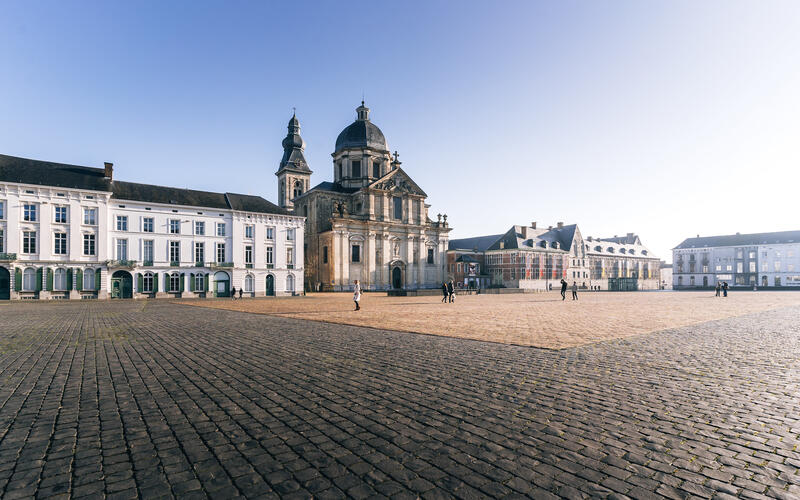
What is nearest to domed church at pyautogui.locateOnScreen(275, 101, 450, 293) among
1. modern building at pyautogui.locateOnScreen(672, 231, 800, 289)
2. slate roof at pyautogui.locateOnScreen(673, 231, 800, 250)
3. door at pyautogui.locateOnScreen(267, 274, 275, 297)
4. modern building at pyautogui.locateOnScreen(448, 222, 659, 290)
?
door at pyautogui.locateOnScreen(267, 274, 275, 297)

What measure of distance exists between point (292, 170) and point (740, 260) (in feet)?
316

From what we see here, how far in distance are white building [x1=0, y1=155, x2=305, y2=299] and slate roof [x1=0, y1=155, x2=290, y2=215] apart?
3.1 inches

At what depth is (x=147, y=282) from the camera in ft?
132

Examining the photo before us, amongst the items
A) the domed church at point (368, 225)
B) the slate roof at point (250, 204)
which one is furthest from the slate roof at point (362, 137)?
the slate roof at point (250, 204)

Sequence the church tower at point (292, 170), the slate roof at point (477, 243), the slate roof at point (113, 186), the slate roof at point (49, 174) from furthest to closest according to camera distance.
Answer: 1. the slate roof at point (477, 243)
2. the church tower at point (292, 170)
3. the slate roof at point (113, 186)
4. the slate roof at point (49, 174)

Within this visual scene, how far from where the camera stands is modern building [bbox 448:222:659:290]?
7338 cm

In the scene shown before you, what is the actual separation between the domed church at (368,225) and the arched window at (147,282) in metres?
21.4

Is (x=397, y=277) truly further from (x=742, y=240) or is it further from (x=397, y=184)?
(x=742, y=240)

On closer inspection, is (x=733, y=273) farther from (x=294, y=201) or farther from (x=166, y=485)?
(x=166, y=485)

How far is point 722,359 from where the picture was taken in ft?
28.0

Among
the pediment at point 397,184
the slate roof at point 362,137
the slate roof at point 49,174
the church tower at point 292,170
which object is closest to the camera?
the slate roof at point 49,174

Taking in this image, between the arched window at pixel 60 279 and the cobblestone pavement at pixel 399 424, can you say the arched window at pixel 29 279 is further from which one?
the cobblestone pavement at pixel 399 424

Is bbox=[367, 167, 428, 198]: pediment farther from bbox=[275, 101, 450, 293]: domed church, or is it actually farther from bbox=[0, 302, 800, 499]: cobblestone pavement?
bbox=[0, 302, 800, 499]: cobblestone pavement

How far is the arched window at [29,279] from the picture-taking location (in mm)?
34594
